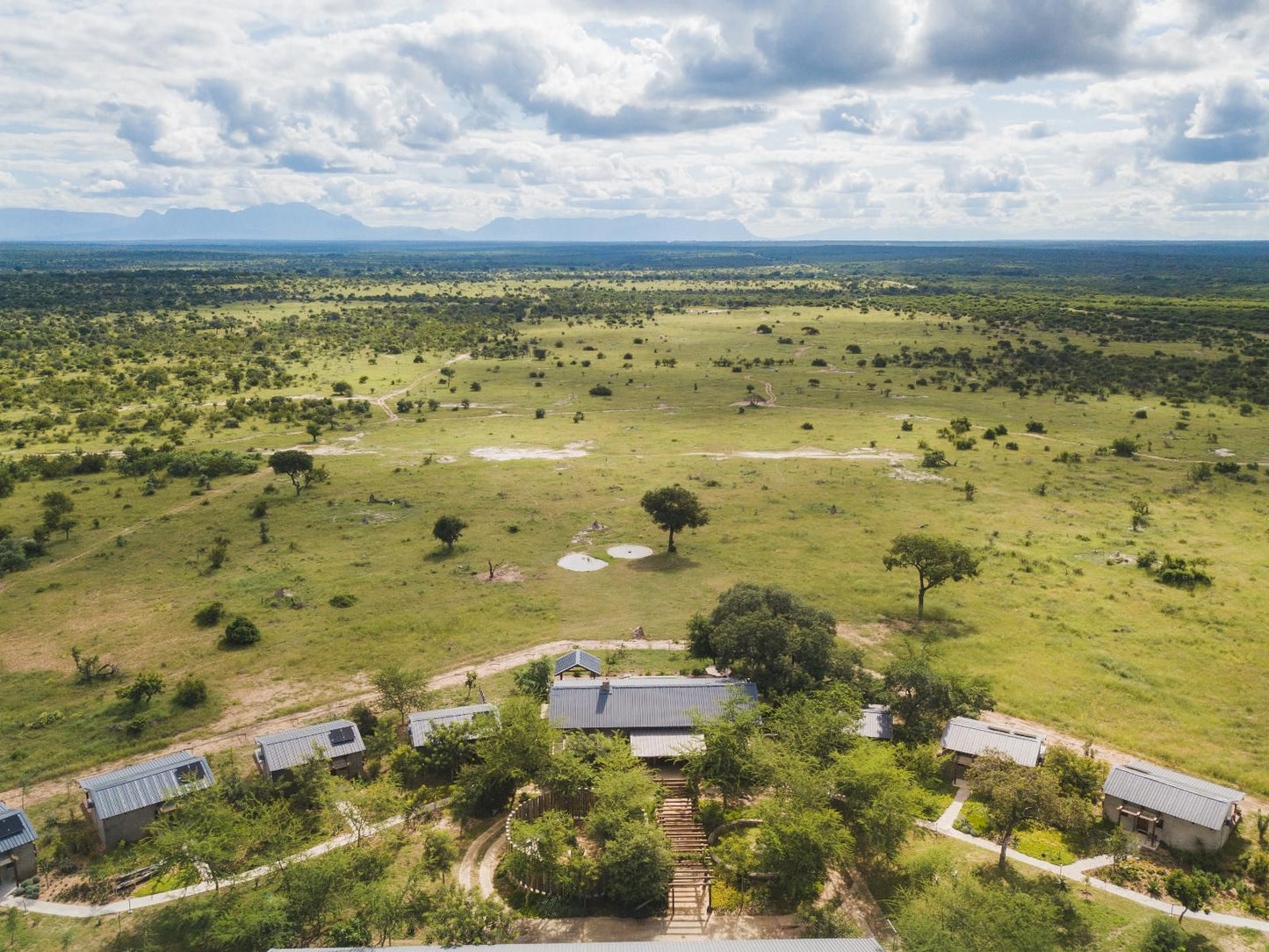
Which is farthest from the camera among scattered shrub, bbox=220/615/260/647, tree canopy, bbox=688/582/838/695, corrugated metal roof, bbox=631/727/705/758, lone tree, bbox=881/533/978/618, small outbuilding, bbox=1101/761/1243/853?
lone tree, bbox=881/533/978/618

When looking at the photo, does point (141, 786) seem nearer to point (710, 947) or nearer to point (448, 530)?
point (710, 947)

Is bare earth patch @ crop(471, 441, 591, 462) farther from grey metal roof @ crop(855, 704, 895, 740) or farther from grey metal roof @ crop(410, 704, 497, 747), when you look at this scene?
grey metal roof @ crop(855, 704, 895, 740)

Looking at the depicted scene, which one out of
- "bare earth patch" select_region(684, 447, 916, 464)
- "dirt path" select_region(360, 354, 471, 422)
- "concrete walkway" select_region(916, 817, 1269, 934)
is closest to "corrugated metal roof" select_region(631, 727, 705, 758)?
"concrete walkway" select_region(916, 817, 1269, 934)

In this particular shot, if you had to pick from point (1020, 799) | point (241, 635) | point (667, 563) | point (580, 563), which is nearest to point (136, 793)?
point (241, 635)

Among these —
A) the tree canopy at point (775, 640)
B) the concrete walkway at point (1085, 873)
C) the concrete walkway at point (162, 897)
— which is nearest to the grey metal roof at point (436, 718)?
the concrete walkway at point (162, 897)

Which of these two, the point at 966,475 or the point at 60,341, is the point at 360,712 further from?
the point at 60,341

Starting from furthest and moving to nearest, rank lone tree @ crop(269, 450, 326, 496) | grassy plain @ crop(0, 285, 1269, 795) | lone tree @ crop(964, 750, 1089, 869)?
lone tree @ crop(269, 450, 326, 496), grassy plain @ crop(0, 285, 1269, 795), lone tree @ crop(964, 750, 1089, 869)
